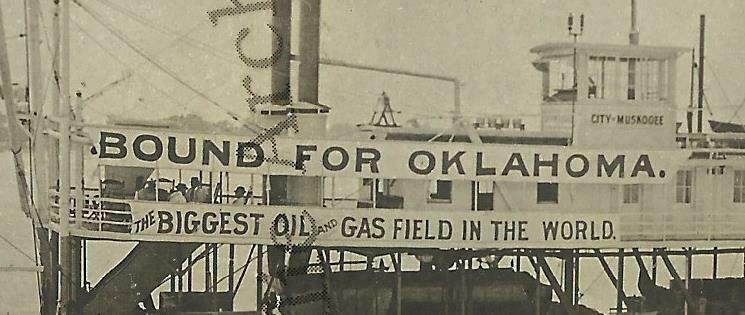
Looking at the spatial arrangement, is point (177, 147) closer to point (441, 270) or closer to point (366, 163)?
point (366, 163)

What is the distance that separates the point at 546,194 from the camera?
134 centimetres

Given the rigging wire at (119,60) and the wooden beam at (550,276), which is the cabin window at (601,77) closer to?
the wooden beam at (550,276)

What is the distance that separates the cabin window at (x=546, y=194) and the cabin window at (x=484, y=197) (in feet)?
0.24

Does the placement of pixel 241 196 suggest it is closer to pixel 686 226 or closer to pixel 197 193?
pixel 197 193

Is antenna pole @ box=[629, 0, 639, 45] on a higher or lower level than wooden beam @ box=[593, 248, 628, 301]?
higher

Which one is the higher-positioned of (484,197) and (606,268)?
(484,197)

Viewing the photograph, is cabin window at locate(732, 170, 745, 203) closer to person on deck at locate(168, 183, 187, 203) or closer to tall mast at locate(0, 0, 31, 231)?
person on deck at locate(168, 183, 187, 203)

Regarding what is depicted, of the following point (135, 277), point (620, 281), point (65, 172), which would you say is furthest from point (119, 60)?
point (620, 281)

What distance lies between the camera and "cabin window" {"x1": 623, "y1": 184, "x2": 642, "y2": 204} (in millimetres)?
1358

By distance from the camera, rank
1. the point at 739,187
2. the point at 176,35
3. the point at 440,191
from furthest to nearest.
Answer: the point at 739,187
the point at 440,191
the point at 176,35

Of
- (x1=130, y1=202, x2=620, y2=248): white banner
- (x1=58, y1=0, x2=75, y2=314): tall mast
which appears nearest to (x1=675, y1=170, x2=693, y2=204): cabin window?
(x1=130, y1=202, x2=620, y2=248): white banner

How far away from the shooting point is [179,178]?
4.13 feet

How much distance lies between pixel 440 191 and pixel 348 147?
6.8 inches

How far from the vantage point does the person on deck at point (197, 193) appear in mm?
1259
